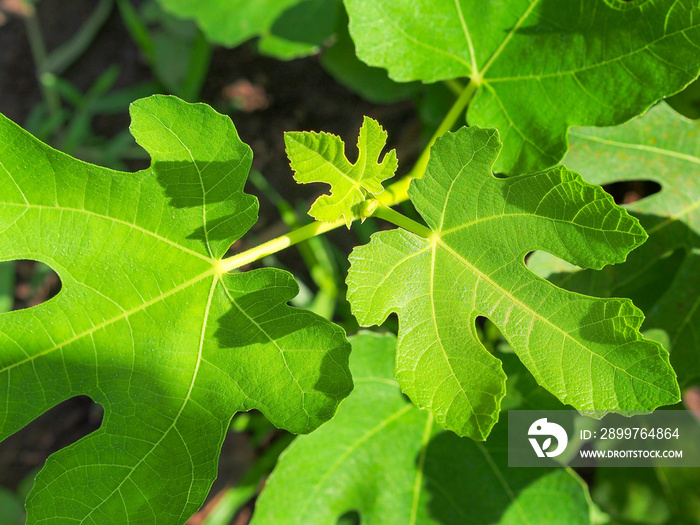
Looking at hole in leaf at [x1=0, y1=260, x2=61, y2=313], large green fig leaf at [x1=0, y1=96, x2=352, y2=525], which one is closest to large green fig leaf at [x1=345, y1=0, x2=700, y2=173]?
large green fig leaf at [x1=0, y1=96, x2=352, y2=525]

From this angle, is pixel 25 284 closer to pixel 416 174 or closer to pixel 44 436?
pixel 44 436

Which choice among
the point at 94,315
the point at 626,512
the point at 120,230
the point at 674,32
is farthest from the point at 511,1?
the point at 626,512

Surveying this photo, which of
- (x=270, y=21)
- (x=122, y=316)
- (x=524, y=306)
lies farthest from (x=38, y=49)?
(x=524, y=306)

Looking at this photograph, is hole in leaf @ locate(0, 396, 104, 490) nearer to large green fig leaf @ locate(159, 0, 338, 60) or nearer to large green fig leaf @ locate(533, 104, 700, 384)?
large green fig leaf @ locate(159, 0, 338, 60)

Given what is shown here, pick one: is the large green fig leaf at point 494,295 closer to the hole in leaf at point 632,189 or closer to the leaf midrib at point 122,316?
the leaf midrib at point 122,316

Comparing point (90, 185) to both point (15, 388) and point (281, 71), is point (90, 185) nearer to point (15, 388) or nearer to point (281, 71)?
point (15, 388)

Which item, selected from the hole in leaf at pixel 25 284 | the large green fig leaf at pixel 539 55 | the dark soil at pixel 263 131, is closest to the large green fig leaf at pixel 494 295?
the large green fig leaf at pixel 539 55

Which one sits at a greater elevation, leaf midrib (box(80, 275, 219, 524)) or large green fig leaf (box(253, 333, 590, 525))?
leaf midrib (box(80, 275, 219, 524))
